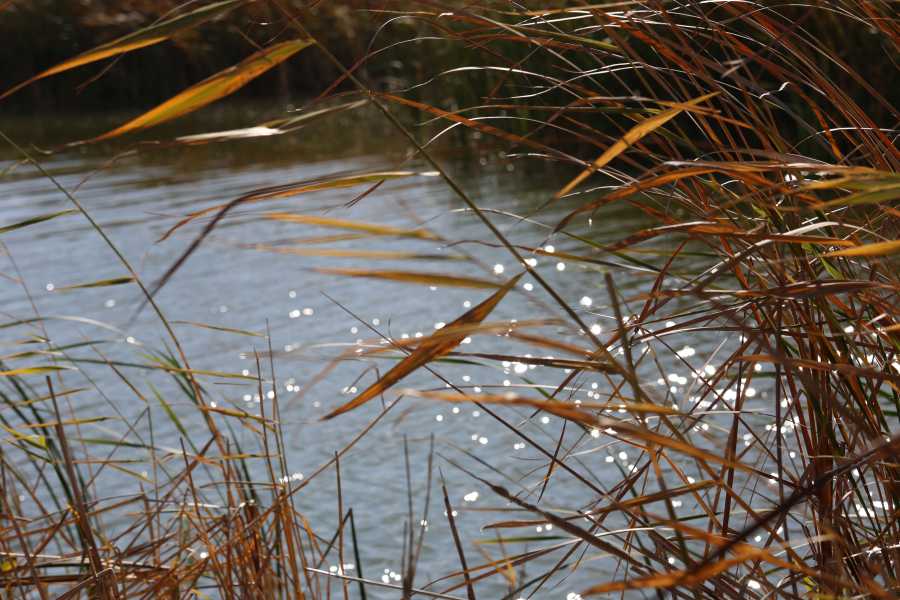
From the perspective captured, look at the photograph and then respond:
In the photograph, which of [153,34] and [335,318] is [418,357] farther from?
[335,318]

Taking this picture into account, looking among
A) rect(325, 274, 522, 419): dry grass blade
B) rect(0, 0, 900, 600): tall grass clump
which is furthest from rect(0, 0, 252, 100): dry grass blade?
rect(325, 274, 522, 419): dry grass blade

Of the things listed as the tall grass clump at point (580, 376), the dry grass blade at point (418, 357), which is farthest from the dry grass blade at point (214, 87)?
the dry grass blade at point (418, 357)

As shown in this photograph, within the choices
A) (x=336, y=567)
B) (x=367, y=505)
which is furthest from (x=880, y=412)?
(x=367, y=505)

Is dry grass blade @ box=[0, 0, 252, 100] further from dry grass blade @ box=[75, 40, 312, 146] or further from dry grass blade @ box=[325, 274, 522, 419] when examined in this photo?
dry grass blade @ box=[325, 274, 522, 419]

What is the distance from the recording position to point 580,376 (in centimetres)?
197

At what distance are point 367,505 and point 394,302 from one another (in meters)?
1.46

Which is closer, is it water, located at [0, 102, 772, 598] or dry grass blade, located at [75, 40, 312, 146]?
dry grass blade, located at [75, 40, 312, 146]

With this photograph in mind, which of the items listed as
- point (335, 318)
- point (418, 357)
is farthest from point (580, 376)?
point (418, 357)

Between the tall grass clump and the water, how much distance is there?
0.02 m

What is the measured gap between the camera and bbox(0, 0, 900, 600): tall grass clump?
0.54 metres

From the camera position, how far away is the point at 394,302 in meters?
→ 3.15

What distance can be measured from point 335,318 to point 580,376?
1298 millimetres

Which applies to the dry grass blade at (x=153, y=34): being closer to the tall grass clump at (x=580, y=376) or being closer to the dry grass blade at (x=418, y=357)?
the tall grass clump at (x=580, y=376)

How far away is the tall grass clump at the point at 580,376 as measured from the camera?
21.1 inches
